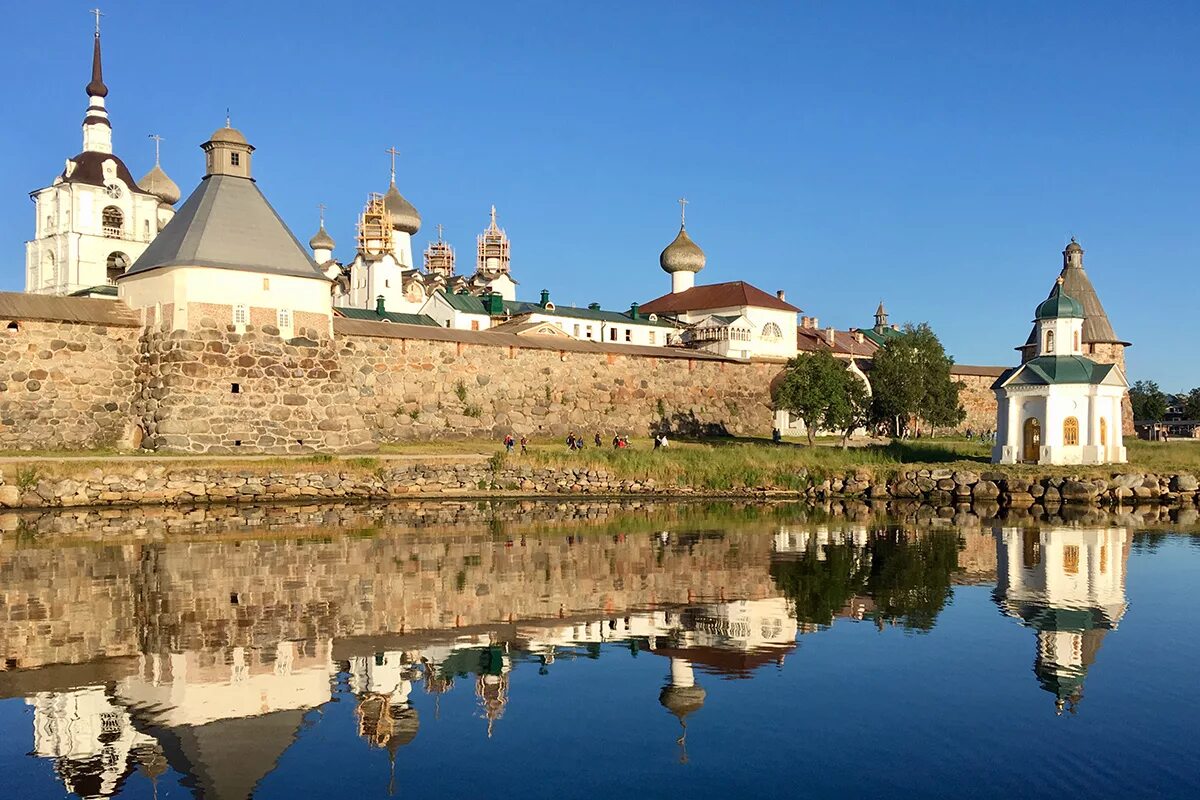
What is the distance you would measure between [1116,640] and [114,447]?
2330 cm

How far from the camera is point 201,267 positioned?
26.2 m

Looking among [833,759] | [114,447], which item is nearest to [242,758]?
[833,759]

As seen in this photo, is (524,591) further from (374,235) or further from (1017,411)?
(374,235)

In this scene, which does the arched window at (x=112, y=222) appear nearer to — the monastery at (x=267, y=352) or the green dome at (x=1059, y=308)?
the monastery at (x=267, y=352)

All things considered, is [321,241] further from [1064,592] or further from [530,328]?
[1064,592]

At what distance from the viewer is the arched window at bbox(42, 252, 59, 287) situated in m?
51.8

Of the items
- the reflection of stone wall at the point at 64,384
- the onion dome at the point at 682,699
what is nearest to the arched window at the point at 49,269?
the reflection of stone wall at the point at 64,384

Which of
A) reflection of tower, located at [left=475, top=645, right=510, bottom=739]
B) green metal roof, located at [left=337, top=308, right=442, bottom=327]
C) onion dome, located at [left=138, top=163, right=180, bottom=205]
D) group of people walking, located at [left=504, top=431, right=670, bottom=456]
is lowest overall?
reflection of tower, located at [left=475, top=645, right=510, bottom=739]

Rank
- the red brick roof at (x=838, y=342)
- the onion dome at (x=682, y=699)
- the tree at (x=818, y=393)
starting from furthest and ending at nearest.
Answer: the red brick roof at (x=838, y=342), the tree at (x=818, y=393), the onion dome at (x=682, y=699)

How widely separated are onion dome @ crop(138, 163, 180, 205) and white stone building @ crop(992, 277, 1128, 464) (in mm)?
44336

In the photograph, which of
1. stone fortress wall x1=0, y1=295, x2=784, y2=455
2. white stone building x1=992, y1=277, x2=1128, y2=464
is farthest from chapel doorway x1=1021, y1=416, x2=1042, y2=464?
Result: stone fortress wall x1=0, y1=295, x2=784, y2=455

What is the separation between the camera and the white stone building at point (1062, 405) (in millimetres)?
29750

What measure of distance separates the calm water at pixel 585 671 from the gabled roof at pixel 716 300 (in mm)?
35668

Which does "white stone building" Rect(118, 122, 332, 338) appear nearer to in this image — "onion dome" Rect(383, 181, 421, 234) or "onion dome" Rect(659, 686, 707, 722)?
"onion dome" Rect(659, 686, 707, 722)
